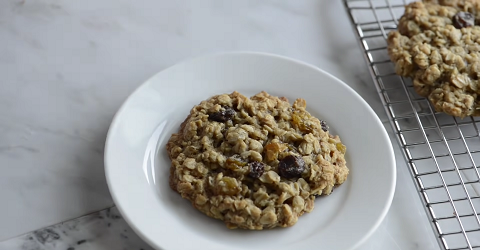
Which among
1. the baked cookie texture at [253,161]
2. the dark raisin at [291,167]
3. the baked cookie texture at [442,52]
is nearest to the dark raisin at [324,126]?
the baked cookie texture at [253,161]

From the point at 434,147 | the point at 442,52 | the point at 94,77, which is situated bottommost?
the point at 434,147

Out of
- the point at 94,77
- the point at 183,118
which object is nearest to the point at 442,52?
the point at 183,118

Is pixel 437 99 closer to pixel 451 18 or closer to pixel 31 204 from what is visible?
pixel 451 18

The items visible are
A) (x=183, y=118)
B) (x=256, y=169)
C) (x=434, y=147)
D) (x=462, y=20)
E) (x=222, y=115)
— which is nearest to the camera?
(x=256, y=169)

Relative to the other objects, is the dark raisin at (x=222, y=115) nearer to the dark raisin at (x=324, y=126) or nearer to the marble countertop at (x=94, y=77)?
the dark raisin at (x=324, y=126)

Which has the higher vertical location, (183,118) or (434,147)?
(183,118)

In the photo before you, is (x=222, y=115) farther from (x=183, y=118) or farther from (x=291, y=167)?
(x=291, y=167)

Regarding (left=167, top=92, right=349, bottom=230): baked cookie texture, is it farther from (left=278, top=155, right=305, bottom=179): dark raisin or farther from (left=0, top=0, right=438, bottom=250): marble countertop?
(left=0, top=0, right=438, bottom=250): marble countertop

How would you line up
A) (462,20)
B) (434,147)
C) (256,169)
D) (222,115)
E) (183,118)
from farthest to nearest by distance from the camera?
(462,20) < (434,147) < (183,118) < (222,115) < (256,169)

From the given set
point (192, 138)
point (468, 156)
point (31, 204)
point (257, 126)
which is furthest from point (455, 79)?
point (31, 204)
